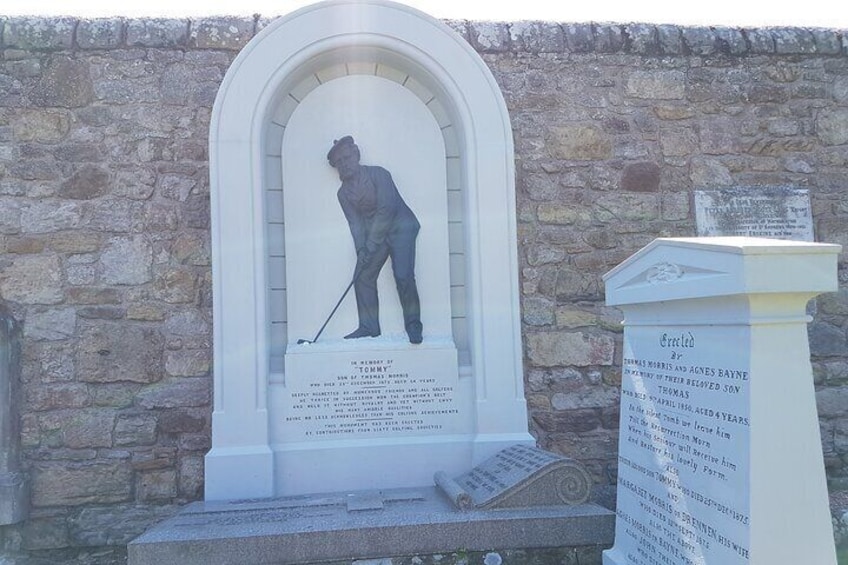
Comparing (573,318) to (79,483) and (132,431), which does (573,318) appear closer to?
(132,431)

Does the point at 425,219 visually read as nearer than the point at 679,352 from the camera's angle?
No

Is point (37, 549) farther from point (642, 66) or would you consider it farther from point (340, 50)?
point (642, 66)

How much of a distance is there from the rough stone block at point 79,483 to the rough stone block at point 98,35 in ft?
9.21

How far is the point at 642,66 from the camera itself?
16.8ft

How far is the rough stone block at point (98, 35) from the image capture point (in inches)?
185

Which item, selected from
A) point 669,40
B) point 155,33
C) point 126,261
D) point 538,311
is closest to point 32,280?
point 126,261

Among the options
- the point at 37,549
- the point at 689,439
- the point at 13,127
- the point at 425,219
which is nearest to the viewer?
the point at 689,439

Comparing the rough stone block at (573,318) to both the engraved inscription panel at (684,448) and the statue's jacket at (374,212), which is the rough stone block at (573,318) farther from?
the engraved inscription panel at (684,448)

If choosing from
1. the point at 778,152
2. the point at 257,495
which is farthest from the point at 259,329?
the point at 778,152

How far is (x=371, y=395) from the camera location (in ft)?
15.3

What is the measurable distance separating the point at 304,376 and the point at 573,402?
1.88m

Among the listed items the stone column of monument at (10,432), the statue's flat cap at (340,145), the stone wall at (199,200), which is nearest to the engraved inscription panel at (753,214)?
the stone wall at (199,200)

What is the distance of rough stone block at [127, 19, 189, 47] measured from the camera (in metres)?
4.72

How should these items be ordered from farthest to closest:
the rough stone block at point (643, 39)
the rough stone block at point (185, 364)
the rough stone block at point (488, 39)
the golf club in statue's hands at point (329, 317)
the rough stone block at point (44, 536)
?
the rough stone block at point (643, 39) → the rough stone block at point (488, 39) → the golf club in statue's hands at point (329, 317) → the rough stone block at point (185, 364) → the rough stone block at point (44, 536)
